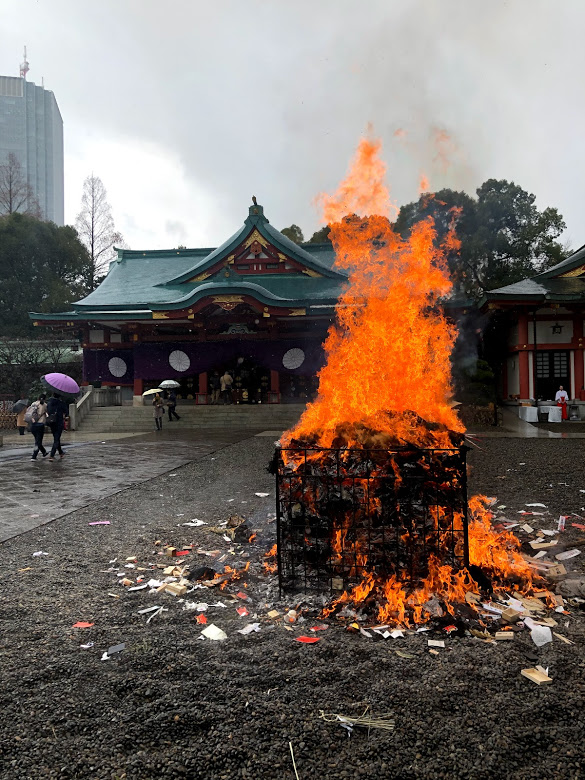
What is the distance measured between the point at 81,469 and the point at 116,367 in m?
15.4

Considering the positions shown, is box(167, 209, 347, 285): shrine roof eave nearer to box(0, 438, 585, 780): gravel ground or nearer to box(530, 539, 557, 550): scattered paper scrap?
box(530, 539, 557, 550): scattered paper scrap

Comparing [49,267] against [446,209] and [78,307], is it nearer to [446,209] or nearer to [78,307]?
[78,307]

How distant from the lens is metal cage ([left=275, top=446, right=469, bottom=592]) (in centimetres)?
357

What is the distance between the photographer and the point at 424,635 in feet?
9.82

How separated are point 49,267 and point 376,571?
36582 millimetres

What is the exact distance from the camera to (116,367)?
2433cm

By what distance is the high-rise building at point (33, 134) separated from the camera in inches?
2516

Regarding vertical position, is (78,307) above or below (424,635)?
above

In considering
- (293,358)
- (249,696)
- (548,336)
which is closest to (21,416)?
(293,358)

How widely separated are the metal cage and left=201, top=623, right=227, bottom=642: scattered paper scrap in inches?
25.8

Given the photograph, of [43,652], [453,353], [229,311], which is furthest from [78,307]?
[43,652]

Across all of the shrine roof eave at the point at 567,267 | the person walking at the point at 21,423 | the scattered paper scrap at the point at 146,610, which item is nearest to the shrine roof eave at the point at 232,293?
the person walking at the point at 21,423

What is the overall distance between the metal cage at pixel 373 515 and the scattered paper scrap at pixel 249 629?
0.49m

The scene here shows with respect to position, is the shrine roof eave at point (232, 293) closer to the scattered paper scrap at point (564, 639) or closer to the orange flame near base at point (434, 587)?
the orange flame near base at point (434, 587)
